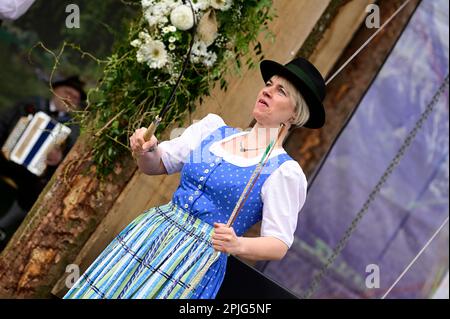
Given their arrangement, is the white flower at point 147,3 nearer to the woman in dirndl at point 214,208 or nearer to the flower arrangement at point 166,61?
the flower arrangement at point 166,61

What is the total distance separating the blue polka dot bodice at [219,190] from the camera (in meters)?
2.96

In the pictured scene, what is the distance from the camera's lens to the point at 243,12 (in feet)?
12.4

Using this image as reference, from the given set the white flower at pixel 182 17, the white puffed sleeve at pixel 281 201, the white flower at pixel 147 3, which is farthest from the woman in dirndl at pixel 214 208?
the white flower at pixel 147 3

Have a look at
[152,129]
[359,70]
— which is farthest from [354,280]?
[152,129]

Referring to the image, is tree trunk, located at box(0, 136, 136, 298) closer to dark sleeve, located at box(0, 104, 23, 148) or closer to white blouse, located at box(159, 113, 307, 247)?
white blouse, located at box(159, 113, 307, 247)

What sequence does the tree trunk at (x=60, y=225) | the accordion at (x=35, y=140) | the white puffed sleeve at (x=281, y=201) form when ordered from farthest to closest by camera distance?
the accordion at (x=35, y=140), the tree trunk at (x=60, y=225), the white puffed sleeve at (x=281, y=201)

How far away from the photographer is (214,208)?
9.79 ft

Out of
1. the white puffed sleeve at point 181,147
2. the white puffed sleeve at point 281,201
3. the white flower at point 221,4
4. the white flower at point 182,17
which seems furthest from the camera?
the white flower at point 221,4

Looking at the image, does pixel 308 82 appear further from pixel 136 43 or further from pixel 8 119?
pixel 8 119

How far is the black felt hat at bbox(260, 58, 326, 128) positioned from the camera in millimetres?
2967

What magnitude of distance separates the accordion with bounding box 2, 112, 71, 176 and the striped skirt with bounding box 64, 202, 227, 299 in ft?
6.31

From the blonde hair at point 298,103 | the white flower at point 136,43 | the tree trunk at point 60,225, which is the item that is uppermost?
the blonde hair at point 298,103

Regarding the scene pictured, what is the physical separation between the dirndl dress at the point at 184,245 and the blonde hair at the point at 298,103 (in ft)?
0.45
